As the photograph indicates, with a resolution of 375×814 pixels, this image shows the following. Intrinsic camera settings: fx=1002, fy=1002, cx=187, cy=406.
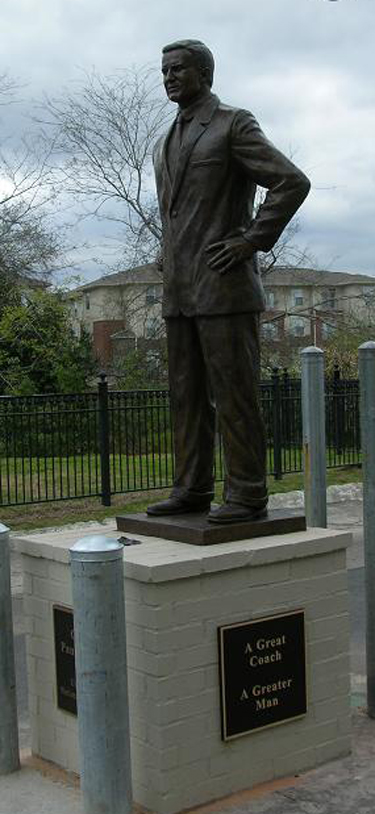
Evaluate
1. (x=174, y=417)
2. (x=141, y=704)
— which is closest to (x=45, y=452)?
(x=174, y=417)

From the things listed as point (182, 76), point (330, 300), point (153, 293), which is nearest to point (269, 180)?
point (182, 76)

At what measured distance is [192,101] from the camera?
4.52 meters

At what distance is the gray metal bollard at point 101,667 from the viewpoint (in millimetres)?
3484

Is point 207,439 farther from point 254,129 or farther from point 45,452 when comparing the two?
point 45,452

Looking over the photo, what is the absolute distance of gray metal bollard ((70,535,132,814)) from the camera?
348 centimetres

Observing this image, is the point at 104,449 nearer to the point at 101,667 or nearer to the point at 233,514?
the point at 233,514

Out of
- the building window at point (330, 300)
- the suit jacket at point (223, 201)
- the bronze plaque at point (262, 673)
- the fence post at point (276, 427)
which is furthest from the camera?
the building window at point (330, 300)

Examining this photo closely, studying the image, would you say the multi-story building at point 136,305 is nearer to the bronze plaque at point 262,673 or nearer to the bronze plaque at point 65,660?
the bronze plaque at point 65,660

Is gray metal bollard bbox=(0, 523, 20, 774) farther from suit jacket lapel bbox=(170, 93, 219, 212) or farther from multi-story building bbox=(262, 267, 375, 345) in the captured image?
multi-story building bbox=(262, 267, 375, 345)

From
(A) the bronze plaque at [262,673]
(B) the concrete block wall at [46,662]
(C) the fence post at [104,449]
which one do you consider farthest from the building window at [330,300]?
(A) the bronze plaque at [262,673]

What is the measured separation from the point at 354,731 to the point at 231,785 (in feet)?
3.29

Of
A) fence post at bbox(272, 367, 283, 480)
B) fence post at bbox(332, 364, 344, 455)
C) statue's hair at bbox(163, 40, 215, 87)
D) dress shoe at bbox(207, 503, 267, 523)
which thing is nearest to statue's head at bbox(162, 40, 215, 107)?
statue's hair at bbox(163, 40, 215, 87)

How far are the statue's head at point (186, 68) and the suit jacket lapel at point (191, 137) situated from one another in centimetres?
10

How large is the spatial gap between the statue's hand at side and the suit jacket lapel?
1.15 ft
